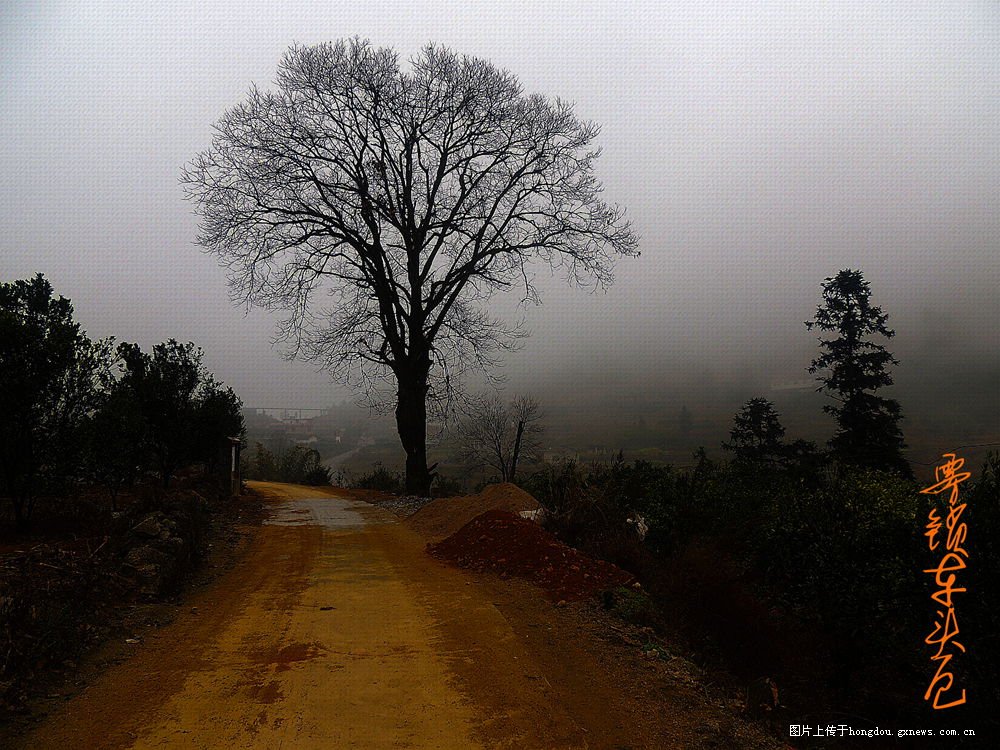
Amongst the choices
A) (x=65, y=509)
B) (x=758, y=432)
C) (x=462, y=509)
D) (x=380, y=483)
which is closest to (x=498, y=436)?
(x=380, y=483)

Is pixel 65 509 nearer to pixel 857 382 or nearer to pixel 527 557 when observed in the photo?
pixel 527 557

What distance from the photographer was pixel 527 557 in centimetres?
988

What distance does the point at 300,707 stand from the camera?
4.70m

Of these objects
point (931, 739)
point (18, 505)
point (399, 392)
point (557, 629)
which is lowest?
point (931, 739)

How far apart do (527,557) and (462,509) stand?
5.42 m

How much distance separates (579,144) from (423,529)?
14.5m

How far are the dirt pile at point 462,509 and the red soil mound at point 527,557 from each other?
2070mm

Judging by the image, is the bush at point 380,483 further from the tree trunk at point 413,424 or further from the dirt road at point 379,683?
the dirt road at point 379,683

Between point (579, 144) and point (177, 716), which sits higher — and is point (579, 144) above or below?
above

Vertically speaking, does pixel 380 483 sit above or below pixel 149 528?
below

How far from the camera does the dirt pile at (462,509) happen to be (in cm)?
1422

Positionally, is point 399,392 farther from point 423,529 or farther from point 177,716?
point 177,716

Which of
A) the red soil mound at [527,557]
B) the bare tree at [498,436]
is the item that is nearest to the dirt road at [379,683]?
the red soil mound at [527,557]

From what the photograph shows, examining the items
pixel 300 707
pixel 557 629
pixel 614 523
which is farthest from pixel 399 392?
pixel 300 707
